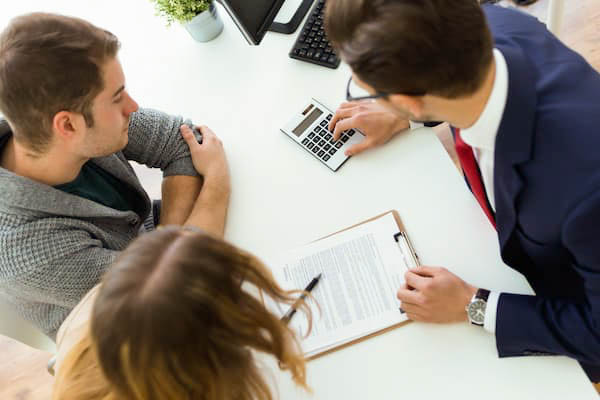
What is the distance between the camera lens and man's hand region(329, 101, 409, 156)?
1097mm

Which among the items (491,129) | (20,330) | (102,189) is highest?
(491,129)

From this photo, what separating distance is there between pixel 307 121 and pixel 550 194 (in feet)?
2.02

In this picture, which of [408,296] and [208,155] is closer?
[408,296]

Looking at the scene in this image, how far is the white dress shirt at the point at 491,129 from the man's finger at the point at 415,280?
0.37ft

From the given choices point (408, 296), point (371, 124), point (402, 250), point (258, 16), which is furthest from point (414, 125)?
point (258, 16)

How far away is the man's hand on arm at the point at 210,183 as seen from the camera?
110 cm

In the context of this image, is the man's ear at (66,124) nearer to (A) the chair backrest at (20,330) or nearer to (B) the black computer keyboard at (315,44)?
(A) the chair backrest at (20,330)

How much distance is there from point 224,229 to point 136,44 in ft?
2.75

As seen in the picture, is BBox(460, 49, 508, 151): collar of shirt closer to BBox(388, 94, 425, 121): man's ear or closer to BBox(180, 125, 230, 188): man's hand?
BBox(388, 94, 425, 121): man's ear

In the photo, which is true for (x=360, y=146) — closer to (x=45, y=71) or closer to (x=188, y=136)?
(x=188, y=136)

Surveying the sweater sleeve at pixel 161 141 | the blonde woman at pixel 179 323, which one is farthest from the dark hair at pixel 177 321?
the sweater sleeve at pixel 161 141

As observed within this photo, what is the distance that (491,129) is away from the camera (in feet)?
2.65

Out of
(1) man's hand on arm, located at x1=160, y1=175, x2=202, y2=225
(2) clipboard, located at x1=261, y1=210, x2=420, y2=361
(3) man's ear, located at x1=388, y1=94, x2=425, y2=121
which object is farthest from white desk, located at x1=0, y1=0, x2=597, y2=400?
(3) man's ear, located at x1=388, y1=94, x2=425, y2=121

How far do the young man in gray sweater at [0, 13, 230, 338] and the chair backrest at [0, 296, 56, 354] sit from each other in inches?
1.2
